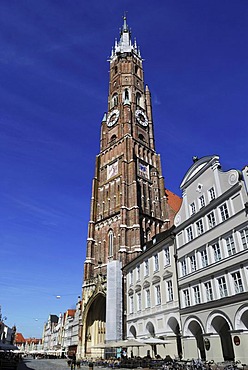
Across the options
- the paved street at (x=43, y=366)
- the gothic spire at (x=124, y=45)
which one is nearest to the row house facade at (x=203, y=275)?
the paved street at (x=43, y=366)

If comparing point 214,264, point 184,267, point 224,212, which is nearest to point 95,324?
point 184,267

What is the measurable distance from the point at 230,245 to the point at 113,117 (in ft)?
147

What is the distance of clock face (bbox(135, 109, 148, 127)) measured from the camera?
58.2 metres

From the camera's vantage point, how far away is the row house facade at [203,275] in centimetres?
1847

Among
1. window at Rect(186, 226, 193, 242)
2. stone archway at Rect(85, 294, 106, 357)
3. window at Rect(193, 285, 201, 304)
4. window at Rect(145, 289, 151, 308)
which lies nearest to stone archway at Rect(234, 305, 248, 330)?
window at Rect(193, 285, 201, 304)

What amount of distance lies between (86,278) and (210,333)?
2792 cm

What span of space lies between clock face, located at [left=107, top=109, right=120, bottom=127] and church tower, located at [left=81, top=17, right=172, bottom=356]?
152 millimetres

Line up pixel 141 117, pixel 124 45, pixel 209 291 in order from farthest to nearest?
pixel 124 45 < pixel 141 117 < pixel 209 291

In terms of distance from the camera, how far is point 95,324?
42656mm

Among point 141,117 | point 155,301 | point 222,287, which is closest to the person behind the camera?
point 222,287

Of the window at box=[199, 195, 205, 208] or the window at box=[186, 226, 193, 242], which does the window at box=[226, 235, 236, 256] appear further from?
the window at box=[186, 226, 193, 242]

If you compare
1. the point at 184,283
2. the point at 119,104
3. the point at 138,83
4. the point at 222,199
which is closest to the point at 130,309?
the point at 184,283

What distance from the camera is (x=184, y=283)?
2366cm

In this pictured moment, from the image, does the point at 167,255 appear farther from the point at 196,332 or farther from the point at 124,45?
the point at 124,45
